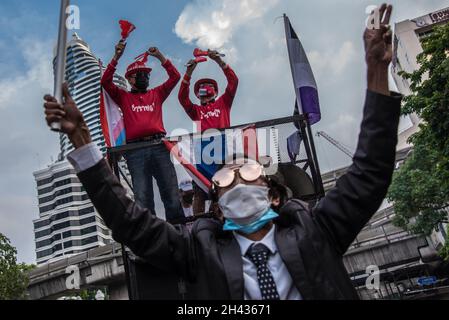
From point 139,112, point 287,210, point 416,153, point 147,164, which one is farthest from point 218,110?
point 416,153

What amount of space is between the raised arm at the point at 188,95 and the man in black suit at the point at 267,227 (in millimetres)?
3444

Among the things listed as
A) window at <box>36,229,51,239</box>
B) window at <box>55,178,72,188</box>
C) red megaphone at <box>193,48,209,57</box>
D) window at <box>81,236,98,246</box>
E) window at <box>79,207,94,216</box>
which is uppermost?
window at <box>55,178,72,188</box>

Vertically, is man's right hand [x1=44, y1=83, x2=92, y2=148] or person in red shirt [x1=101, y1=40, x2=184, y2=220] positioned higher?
person in red shirt [x1=101, y1=40, x2=184, y2=220]

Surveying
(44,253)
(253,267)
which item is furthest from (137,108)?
(44,253)

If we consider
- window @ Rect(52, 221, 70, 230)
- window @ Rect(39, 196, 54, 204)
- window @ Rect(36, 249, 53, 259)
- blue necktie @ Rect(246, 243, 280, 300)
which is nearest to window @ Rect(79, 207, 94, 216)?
window @ Rect(52, 221, 70, 230)

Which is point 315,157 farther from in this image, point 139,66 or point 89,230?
point 89,230

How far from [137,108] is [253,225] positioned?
3.38 m

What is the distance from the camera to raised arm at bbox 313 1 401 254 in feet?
7.00

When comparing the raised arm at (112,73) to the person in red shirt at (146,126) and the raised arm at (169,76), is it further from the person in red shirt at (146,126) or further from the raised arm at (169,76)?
the raised arm at (169,76)

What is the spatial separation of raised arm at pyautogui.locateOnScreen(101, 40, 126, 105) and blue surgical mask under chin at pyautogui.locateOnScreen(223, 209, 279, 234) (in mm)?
3491

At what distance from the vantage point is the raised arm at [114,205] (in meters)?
2.20

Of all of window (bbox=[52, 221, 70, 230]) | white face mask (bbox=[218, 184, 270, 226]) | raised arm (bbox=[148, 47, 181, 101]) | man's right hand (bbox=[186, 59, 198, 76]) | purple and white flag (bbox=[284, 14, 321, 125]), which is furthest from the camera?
window (bbox=[52, 221, 70, 230])

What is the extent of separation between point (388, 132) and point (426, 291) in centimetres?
2709

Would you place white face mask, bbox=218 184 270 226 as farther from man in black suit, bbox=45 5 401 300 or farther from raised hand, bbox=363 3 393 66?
raised hand, bbox=363 3 393 66
